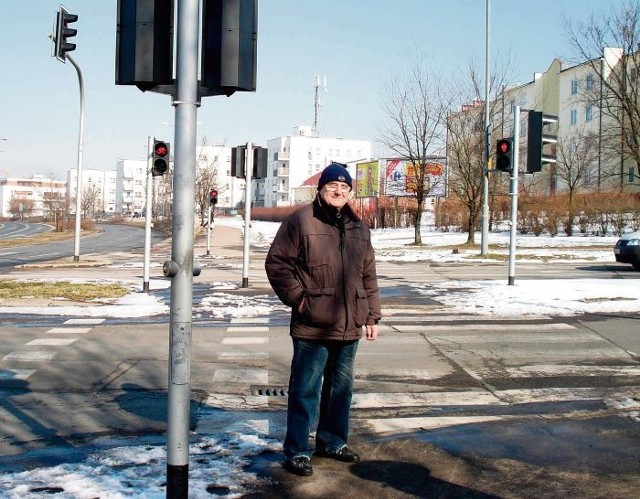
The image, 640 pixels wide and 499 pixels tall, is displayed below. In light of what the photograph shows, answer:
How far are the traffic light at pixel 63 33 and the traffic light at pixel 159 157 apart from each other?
461 centimetres

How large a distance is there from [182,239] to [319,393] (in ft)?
5.58

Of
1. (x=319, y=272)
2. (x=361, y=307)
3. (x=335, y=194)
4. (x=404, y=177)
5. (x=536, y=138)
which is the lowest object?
(x=361, y=307)

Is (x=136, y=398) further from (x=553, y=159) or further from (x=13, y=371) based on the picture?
(x=553, y=159)

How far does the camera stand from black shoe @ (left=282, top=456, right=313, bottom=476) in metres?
4.61

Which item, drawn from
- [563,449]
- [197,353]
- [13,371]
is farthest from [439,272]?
[563,449]

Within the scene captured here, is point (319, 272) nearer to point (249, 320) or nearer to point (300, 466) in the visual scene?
point (300, 466)

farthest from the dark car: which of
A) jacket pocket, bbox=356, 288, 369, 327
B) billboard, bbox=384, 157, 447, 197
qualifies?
billboard, bbox=384, 157, 447, 197

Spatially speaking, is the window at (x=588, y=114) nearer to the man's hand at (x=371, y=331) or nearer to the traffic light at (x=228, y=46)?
the man's hand at (x=371, y=331)

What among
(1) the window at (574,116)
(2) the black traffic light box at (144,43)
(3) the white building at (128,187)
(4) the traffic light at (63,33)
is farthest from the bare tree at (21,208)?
(2) the black traffic light box at (144,43)

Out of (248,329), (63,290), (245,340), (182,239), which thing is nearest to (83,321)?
(248,329)

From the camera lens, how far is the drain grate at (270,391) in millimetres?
7483

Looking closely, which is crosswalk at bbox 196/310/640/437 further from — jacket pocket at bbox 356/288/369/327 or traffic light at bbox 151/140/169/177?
traffic light at bbox 151/140/169/177

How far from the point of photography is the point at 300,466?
15.2 feet

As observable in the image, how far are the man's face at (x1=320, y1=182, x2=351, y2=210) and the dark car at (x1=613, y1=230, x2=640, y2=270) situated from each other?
1934 centimetres
